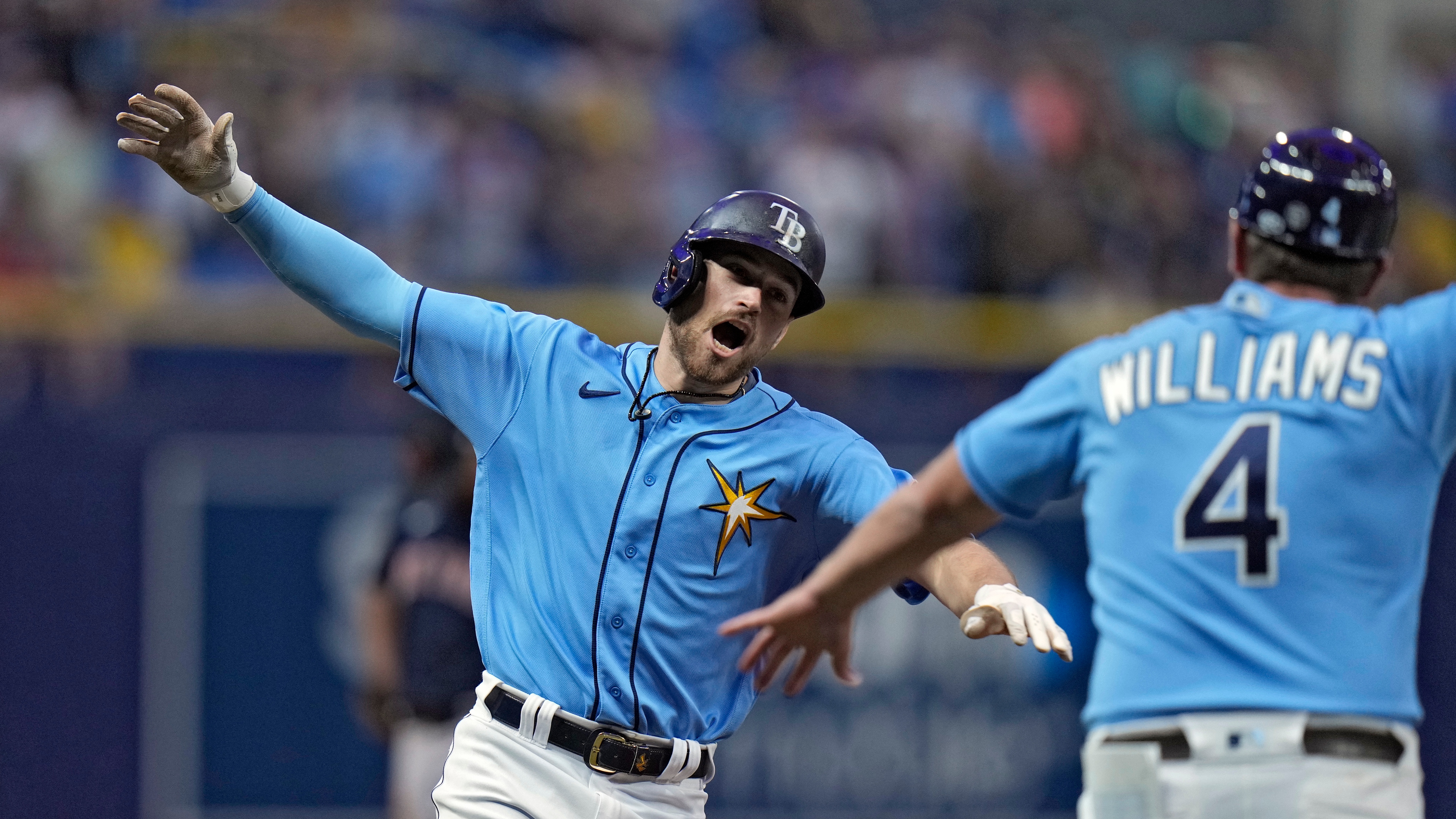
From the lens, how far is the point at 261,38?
11.6 meters

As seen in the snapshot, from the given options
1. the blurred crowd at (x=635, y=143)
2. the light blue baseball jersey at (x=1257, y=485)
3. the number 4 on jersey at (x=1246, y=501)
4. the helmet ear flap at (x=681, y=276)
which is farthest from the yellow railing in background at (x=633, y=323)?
the number 4 on jersey at (x=1246, y=501)

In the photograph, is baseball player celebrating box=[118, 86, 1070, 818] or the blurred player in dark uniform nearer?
baseball player celebrating box=[118, 86, 1070, 818]

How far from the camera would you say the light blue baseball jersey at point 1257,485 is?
3234mm

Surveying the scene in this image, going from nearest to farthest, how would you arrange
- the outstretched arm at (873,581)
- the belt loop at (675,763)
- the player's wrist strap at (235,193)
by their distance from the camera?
the outstretched arm at (873,581)
the belt loop at (675,763)
the player's wrist strap at (235,193)

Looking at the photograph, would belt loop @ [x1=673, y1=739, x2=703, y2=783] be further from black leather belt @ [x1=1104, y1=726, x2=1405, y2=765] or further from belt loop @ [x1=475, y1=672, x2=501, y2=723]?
black leather belt @ [x1=1104, y1=726, x2=1405, y2=765]

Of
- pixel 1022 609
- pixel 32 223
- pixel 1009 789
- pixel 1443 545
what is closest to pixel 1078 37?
pixel 1443 545

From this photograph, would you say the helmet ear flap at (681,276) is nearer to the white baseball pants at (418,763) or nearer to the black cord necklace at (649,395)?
the black cord necklace at (649,395)

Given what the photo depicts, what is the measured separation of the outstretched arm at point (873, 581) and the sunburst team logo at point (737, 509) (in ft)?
2.59

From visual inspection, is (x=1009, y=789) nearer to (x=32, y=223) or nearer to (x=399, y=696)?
(x=399, y=696)

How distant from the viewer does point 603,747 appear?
4.34 m

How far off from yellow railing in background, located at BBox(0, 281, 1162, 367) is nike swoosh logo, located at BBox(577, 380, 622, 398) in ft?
19.8

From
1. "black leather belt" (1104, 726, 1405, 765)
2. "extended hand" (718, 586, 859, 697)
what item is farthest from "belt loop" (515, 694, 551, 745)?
"black leather belt" (1104, 726, 1405, 765)

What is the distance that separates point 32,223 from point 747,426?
7489 mm

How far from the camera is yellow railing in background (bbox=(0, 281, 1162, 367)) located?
1024cm
